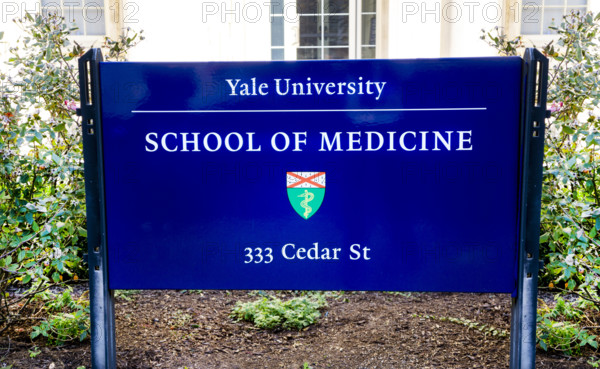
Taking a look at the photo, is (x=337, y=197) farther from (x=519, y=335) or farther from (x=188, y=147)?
(x=519, y=335)

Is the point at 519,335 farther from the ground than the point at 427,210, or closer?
closer

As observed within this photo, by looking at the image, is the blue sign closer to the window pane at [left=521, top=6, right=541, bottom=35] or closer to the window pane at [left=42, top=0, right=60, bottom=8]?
the window pane at [left=521, top=6, right=541, bottom=35]

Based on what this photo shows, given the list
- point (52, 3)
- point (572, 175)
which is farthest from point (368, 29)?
point (572, 175)

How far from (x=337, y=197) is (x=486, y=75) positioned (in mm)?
799

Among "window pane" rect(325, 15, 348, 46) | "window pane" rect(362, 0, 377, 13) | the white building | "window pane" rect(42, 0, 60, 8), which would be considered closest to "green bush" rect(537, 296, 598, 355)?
the white building

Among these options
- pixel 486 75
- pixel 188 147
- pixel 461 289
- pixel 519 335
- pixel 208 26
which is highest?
pixel 208 26

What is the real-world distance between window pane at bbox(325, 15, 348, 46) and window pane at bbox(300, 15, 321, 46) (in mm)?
123

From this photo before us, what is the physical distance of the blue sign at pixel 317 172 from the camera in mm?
2459

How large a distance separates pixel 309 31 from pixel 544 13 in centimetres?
311

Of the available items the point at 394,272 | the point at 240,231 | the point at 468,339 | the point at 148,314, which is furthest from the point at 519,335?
the point at 148,314

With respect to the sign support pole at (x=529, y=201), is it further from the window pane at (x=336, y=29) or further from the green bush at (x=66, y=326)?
the window pane at (x=336, y=29)

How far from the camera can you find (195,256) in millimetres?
2607

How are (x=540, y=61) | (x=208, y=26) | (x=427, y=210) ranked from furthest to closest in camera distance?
1. (x=208, y=26)
2. (x=427, y=210)
3. (x=540, y=61)

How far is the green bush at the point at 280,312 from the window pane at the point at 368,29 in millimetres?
4861
